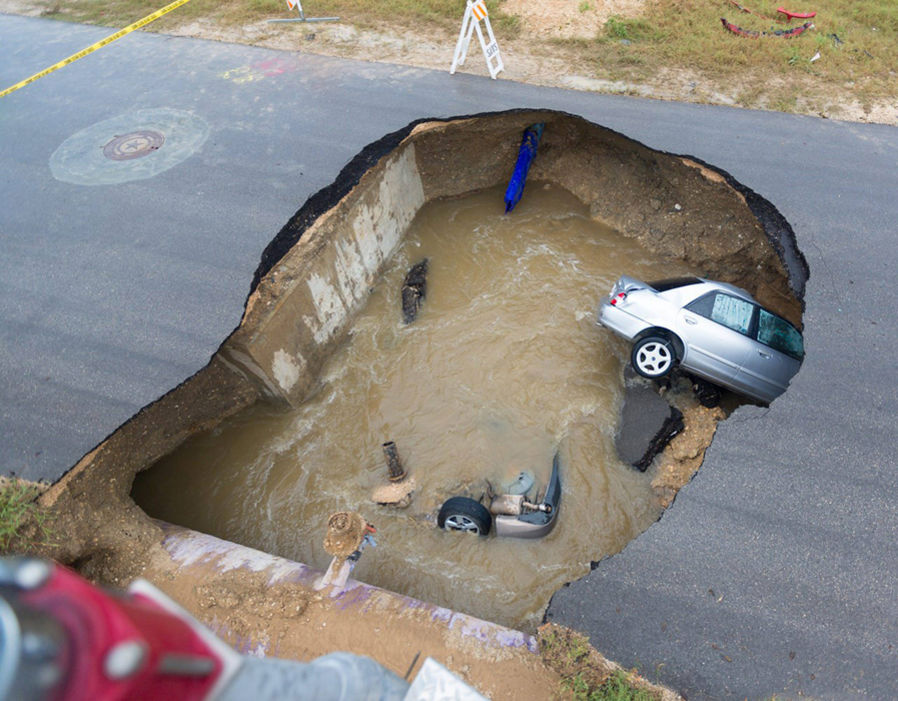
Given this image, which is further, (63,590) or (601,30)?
(601,30)

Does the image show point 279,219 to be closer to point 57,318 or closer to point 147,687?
point 57,318

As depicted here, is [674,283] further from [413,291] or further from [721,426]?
[413,291]

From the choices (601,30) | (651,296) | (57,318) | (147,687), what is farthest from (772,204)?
(57,318)

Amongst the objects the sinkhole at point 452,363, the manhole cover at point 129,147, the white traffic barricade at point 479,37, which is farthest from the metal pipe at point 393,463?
the white traffic barricade at point 479,37

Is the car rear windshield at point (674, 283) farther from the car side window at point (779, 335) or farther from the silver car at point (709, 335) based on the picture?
the car side window at point (779, 335)

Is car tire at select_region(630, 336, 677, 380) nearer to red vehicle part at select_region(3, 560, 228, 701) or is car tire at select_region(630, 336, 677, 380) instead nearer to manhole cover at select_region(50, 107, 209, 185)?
red vehicle part at select_region(3, 560, 228, 701)
